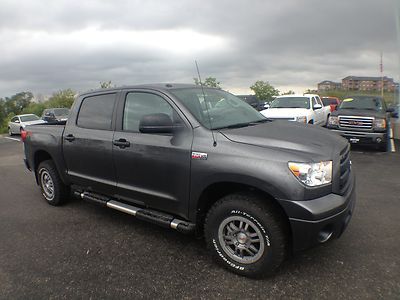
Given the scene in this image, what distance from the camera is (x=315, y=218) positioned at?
2.77 m

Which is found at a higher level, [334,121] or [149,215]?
[334,121]

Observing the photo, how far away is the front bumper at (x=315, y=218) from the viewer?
2.78m

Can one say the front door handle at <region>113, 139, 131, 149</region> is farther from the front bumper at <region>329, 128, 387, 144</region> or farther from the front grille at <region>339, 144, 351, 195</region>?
the front bumper at <region>329, 128, 387, 144</region>

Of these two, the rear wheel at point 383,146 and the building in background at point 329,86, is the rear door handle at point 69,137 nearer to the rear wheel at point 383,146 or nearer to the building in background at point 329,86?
the rear wheel at point 383,146

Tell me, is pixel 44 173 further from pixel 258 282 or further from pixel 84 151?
pixel 258 282

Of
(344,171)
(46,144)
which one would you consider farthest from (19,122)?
(344,171)

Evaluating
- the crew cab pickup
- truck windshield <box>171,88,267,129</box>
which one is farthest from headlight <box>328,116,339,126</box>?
truck windshield <box>171,88,267,129</box>

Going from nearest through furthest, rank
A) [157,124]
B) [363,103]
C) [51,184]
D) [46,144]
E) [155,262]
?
[157,124] → [155,262] → [46,144] → [51,184] → [363,103]

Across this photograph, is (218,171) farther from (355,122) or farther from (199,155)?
(355,122)

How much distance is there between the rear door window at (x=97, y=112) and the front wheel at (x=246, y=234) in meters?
1.91

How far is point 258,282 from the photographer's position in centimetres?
307

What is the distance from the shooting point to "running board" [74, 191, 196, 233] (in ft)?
11.4

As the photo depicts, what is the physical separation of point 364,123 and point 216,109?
7.51 metres

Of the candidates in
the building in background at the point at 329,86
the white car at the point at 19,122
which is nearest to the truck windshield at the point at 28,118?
the white car at the point at 19,122
